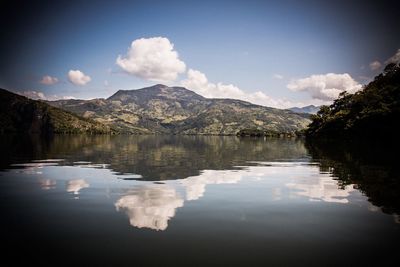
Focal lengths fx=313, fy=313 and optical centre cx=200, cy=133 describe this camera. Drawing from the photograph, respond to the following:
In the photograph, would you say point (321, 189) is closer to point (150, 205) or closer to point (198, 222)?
point (198, 222)

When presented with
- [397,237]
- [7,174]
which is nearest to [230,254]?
[397,237]

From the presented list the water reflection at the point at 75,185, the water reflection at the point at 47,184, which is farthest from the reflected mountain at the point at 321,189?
the water reflection at the point at 47,184

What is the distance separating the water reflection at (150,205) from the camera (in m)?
18.5

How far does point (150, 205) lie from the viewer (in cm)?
2247

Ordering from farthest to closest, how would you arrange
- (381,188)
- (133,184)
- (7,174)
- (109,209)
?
(7,174)
(133,184)
(381,188)
(109,209)

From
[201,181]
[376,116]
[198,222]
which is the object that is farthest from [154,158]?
[376,116]

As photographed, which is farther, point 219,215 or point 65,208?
point 65,208

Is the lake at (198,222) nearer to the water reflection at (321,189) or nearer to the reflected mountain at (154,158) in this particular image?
the water reflection at (321,189)

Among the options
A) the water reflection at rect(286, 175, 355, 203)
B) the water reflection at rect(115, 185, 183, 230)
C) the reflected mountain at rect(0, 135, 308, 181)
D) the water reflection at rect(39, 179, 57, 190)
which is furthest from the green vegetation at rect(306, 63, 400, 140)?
the water reflection at rect(39, 179, 57, 190)

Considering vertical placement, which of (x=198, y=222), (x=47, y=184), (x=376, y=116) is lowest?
Result: (x=198, y=222)

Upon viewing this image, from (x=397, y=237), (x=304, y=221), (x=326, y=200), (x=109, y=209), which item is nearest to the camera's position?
(x=397, y=237)

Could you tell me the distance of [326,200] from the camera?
26.0 m

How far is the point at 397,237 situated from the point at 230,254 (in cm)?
926

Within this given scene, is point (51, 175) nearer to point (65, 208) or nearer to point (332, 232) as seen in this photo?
point (65, 208)
